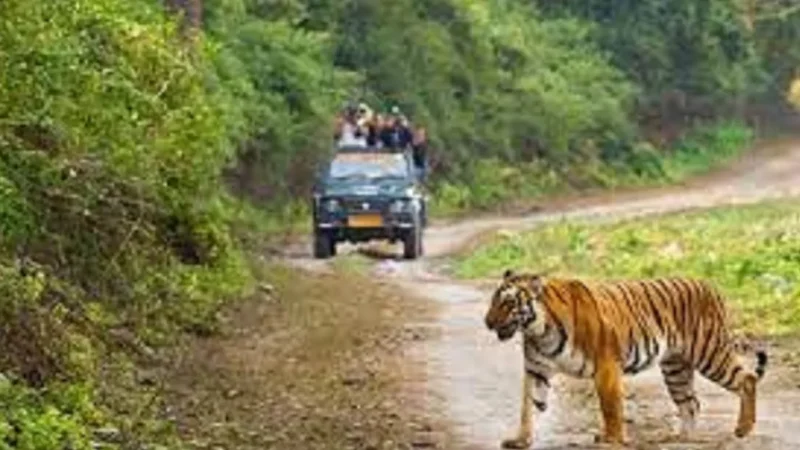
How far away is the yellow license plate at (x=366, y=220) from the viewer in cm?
3281

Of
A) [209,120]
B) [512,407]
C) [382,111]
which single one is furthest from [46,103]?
[382,111]

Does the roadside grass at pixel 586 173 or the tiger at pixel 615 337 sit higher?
the tiger at pixel 615 337

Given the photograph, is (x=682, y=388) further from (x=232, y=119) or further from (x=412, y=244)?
(x=412, y=244)

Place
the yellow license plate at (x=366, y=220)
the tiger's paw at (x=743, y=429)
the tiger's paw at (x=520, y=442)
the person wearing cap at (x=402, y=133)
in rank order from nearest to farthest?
1. the tiger's paw at (x=520, y=442)
2. the tiger's paw at (x=743, y=429)
3. the yellow license plate at (x=366, y=220)
4. the person wearing cap at (x=402, y=133)

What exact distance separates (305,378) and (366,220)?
16.5 meters

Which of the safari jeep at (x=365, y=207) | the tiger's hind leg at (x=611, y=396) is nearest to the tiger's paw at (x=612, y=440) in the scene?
the tiger's hind leg at (x=611, y=396)

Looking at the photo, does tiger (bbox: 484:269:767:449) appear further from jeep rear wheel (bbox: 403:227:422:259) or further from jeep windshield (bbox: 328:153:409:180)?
jeep windshield (bbox: 328:153:409:180)

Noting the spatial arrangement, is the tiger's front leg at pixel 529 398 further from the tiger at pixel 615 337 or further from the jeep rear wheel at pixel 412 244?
the jeep rear wheel at pixel 412 244

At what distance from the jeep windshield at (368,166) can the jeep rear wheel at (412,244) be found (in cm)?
106

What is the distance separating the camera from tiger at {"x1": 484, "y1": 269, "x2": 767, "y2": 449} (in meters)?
12.2

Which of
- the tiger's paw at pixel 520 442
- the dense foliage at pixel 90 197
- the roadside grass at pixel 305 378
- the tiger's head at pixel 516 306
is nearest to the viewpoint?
the tiger's head at pixel 516 306

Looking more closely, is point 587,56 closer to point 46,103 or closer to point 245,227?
point 245,227

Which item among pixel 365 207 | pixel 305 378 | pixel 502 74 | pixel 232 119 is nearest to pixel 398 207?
pixel 365 207

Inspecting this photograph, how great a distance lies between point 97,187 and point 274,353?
307 centimetres
